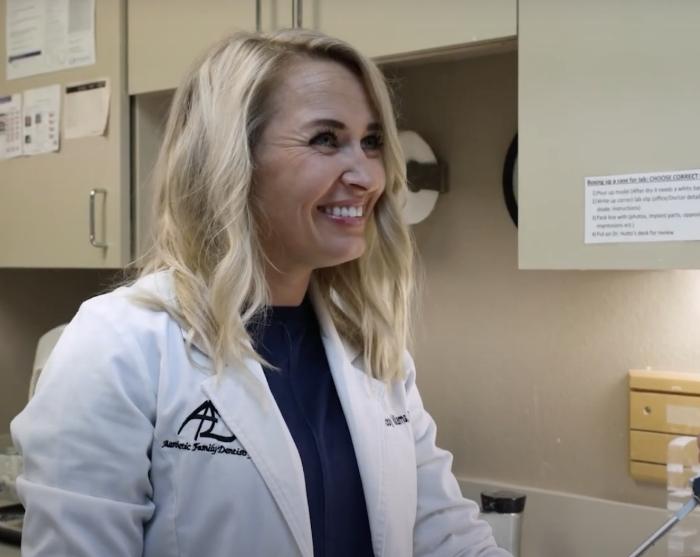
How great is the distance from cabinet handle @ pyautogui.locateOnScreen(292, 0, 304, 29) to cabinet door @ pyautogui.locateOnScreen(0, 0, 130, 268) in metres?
0.42

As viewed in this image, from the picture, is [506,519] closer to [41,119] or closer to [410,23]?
[410,23]

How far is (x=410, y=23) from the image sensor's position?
1.35 m

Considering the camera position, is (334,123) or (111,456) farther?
(334,123)

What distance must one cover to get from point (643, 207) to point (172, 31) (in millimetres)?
944

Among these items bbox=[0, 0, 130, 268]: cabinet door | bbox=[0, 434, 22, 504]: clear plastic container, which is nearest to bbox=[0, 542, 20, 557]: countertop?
bbox=[0, 434, 22, 504]: clear plastic container

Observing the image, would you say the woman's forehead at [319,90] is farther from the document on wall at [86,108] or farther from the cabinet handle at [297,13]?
the document on wall at [86,108]

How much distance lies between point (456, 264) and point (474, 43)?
0.55 m

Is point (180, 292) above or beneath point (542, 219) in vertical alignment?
beneath

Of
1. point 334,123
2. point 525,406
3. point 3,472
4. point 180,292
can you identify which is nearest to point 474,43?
point 334,123

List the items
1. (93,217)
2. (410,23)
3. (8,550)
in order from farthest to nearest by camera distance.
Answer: (93,217) < (8,550) < (410,23)

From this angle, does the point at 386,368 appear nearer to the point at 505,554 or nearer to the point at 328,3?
the point at 505,554

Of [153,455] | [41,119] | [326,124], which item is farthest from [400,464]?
[41,119]

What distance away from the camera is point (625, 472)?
1.56 m

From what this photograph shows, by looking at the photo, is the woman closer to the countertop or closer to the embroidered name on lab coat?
the embroidered name on lab coat
